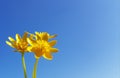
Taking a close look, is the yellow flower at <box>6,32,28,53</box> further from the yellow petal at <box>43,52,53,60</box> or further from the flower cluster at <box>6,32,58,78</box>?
the yellow petal at <box>43,52,53,60</box>

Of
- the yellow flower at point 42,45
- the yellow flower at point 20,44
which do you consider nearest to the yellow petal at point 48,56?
the yellow flower at point 42,45

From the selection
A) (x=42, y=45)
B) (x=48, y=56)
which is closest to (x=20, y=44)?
(x=42, y=45)

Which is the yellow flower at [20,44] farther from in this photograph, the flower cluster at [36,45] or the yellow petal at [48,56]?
the yellow petal at [48,56]

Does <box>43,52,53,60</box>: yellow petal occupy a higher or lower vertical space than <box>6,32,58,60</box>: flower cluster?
lower

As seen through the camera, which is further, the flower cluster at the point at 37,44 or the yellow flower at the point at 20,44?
the yellow flower at the point at 20,44

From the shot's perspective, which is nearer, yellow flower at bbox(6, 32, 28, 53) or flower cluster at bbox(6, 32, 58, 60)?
flower cluster at bbox(6, 32, 58, 60)

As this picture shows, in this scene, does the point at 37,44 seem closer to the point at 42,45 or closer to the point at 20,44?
the point at 42,45

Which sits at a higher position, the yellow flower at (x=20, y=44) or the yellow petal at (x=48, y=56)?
the yellow flower at (x=20, y=44)

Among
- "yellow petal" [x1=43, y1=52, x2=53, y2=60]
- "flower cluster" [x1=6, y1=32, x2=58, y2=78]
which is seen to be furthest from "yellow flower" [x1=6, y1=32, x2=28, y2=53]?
"yellow petal" [x1=43, y1=52, x2=53, y2=60]
